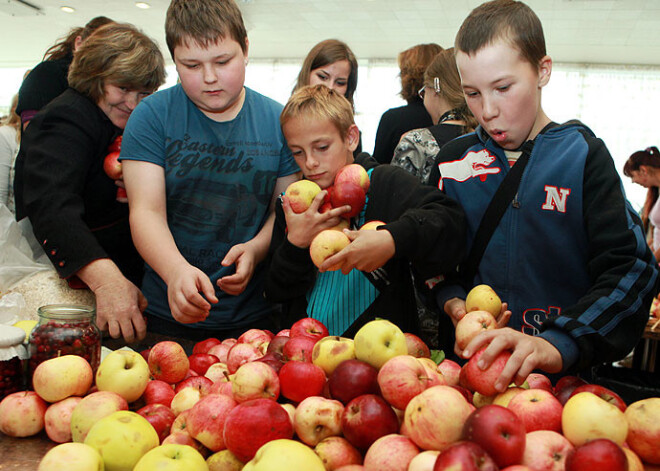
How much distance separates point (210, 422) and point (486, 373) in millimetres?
515

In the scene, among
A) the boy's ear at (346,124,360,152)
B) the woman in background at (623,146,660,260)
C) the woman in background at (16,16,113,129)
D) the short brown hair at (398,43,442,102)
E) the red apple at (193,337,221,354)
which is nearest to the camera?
the red apple at (193,337,221,354)

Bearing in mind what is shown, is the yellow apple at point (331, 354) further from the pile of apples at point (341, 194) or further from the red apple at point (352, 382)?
the pile of apples at point (341, 194)

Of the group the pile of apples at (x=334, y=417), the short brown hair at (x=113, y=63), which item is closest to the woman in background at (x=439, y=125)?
the short brown hair at (x=113, y=63)

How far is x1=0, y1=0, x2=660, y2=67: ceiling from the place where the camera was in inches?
296

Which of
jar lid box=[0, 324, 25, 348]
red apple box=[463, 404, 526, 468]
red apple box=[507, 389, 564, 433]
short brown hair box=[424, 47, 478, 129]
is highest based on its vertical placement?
short brown hair box=[424, 47, 478, 129]

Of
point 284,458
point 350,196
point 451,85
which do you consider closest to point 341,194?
point 350,196

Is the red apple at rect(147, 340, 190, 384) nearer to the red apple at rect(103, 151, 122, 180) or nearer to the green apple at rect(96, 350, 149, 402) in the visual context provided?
the green apple at rect(96, 350, 149, 402)

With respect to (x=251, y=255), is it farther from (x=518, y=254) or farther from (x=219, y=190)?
(x=518, y=254)

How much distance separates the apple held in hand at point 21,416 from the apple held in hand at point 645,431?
1132 millimetres

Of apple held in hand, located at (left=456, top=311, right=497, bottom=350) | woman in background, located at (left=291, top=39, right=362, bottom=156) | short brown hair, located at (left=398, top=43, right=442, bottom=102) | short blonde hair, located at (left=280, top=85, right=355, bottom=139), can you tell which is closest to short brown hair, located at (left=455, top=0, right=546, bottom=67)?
short blonde hair, located at (left=280, top=85, right=355, bottom=139)

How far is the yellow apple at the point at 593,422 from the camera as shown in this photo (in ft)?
2.76

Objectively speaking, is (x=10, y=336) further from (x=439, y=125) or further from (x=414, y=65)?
(x=414, y=65)

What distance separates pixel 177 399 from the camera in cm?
116

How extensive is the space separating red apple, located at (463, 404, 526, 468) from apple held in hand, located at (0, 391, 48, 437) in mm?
878
